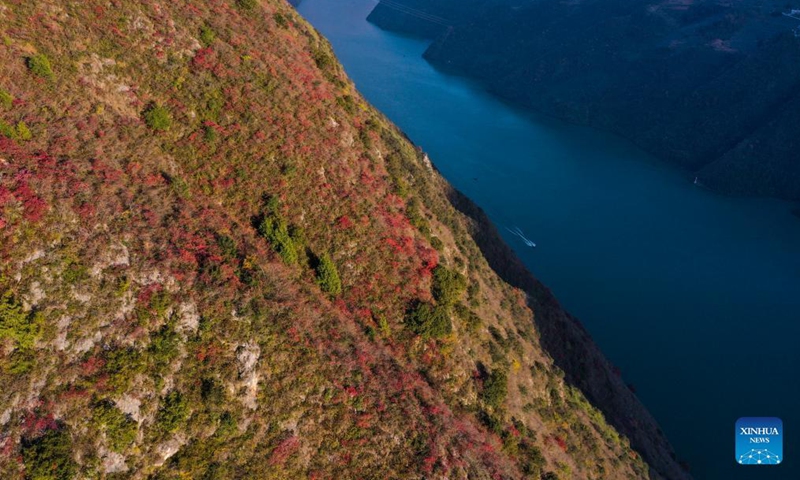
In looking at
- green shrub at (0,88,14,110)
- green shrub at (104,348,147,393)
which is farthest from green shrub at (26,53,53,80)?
green shrub at (104,348,147,393)

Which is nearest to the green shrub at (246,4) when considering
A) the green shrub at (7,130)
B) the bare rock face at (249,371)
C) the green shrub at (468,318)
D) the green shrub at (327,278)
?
the green shrub at (7,130)

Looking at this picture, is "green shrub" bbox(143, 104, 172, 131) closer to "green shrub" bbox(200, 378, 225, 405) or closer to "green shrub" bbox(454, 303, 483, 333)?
"green shrub" bbox(200, 378, 225, 405)

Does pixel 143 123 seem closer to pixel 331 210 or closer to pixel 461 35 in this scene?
pixel 331 210

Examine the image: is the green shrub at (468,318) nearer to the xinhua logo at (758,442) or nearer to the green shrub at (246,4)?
the green shrub at (246,4)

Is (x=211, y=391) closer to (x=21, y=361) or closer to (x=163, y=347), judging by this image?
(x=163, y=347)

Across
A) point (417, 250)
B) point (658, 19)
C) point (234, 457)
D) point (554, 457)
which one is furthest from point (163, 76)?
point (658, 19)
